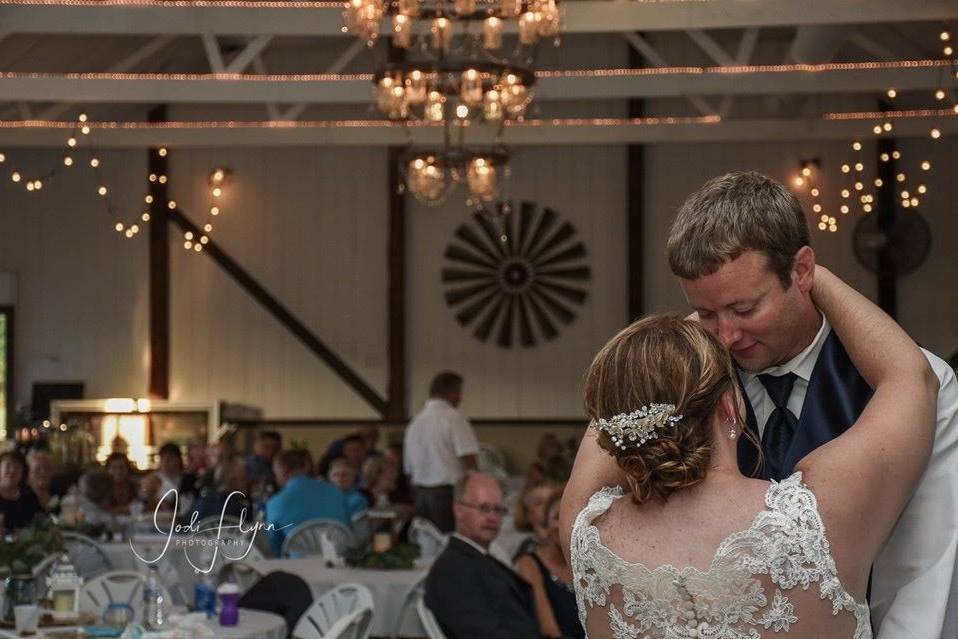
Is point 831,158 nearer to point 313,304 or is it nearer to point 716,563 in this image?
point 313,304

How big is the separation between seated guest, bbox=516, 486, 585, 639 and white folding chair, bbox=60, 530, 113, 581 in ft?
11.7

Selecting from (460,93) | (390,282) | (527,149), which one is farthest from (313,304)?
(460,93)

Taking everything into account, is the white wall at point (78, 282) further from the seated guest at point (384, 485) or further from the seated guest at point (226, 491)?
the seated guest at point (384, 485)

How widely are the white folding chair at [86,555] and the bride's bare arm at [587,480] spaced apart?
697 centimetres

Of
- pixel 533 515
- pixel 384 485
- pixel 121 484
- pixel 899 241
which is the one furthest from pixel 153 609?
pixel 899 241

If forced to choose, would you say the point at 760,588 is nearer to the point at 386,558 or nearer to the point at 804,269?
the point at 804,269

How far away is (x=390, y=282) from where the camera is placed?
52.6ft

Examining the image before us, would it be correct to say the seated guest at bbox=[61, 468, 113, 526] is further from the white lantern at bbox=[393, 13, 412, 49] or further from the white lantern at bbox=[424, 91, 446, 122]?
the white lantern at bbox=[393, 13, 412, 49]

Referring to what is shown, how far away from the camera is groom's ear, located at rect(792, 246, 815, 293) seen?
2102 mm

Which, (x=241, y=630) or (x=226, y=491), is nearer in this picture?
(x=241, y=630)

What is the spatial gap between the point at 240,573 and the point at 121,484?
364 cm

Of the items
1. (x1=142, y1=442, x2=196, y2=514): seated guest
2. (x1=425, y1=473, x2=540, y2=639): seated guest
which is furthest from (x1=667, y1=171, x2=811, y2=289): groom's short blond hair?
(x1=142, y1=442, x2=196, y2=514): seated guest

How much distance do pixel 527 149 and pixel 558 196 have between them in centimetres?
59

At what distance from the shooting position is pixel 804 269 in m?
2.12
